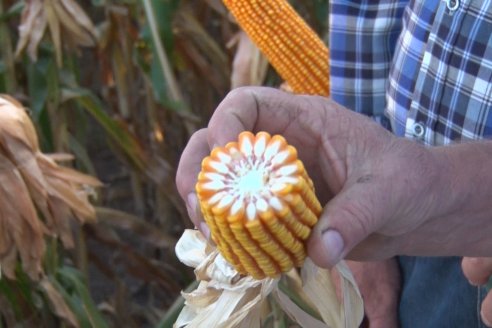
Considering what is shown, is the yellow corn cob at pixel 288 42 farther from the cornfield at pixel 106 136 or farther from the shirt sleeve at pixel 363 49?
the cornfield at pixel 106 136

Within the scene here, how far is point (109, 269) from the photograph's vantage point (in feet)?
6.50

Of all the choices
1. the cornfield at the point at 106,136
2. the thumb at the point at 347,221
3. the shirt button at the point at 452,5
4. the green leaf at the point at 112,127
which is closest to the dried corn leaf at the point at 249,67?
the cornfield at the point at 106,136

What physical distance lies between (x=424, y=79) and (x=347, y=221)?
32cm

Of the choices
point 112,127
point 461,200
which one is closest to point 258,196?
point 461,200

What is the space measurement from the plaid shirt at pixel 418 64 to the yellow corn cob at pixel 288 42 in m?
0.09

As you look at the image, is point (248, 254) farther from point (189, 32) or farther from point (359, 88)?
point (189, 32)

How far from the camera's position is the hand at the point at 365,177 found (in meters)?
0.62

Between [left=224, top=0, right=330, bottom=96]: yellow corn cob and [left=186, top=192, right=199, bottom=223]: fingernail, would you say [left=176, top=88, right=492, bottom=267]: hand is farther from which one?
[left=224, top=0, right=330, bottom=96]: yellow corn cob

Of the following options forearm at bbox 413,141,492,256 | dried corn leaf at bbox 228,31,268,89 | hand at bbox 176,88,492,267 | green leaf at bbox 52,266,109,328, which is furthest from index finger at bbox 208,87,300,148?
dried corn leaf at bbox 228,31,268,89

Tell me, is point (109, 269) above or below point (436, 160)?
below

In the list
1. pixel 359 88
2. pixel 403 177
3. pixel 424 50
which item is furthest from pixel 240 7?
pixel 403 177

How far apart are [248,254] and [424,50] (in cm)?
35

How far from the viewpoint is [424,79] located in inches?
35.1

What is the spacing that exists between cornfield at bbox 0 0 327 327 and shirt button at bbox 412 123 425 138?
11.0 inches
